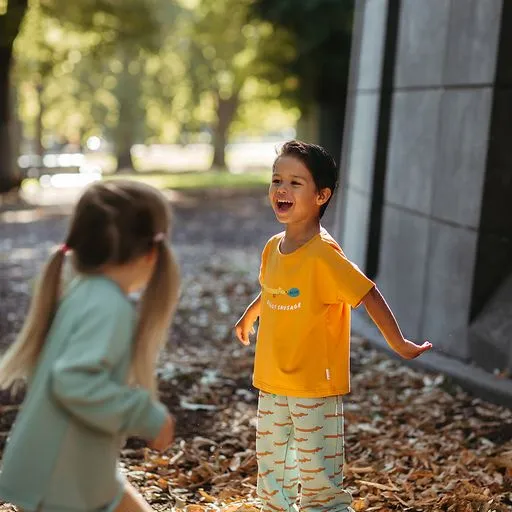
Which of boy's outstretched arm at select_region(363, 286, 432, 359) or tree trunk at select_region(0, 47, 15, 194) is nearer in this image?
boy's outstretched arm at select_region(363, 286, 432, 359)

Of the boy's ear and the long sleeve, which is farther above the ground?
the boy's ear

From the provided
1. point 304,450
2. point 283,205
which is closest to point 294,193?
point 283,205

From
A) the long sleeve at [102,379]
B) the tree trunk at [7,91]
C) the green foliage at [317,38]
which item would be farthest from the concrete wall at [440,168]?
the tree trunk at [7,91]

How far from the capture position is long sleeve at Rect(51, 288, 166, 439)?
8.21 ft

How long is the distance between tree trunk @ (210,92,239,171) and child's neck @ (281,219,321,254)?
33558 mm

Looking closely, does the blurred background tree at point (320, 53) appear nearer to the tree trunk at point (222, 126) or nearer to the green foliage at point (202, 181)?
the green foliage at point (202, 181)

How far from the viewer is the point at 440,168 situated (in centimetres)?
677

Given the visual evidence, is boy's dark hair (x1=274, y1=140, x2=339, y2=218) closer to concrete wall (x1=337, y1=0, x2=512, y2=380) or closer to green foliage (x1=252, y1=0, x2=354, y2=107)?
concrete wall (x1=337, y1=0, x2=512, y2=380)

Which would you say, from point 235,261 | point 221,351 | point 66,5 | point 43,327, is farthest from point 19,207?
point 43,327

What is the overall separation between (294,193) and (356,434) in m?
2.33

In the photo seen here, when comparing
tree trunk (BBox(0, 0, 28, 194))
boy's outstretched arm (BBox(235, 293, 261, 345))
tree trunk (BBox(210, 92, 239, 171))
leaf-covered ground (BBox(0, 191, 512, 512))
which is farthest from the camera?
tree trunk (BBox(210, 92, 239, 171))

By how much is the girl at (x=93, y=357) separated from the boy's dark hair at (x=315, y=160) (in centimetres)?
90

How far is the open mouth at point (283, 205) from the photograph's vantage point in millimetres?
3564

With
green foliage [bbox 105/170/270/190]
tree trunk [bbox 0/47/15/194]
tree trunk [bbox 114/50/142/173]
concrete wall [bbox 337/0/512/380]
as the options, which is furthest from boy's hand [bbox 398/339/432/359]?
tree trunk [bbox 114/50/142/173]
